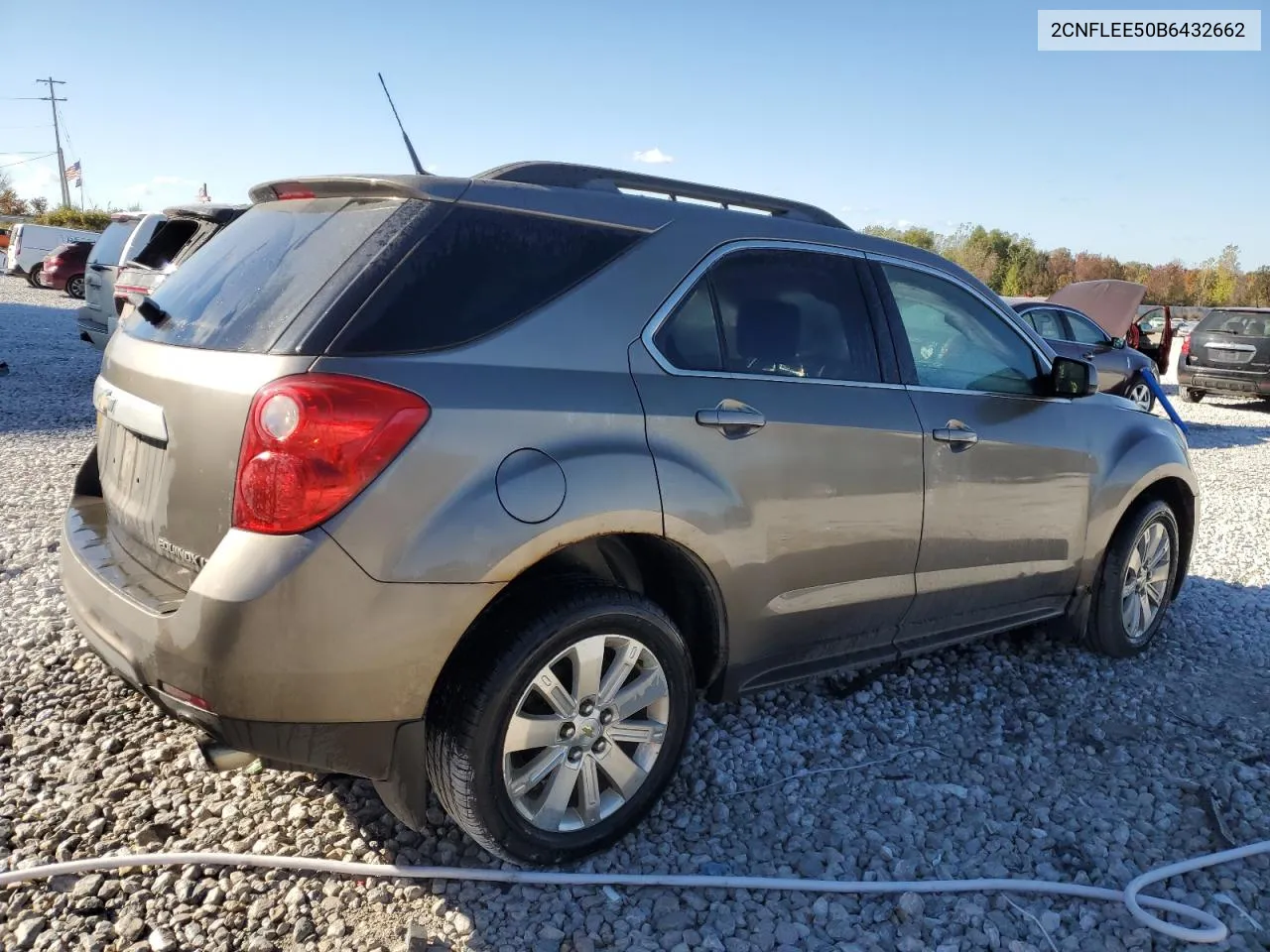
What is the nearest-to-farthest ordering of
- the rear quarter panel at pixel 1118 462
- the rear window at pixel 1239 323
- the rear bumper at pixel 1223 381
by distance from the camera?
the rear quarter panel at pixel 1118 462
the rear bumper at pixel 1223 381
the rear window at pixel 1239 323

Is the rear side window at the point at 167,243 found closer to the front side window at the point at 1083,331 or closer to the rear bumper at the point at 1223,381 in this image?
the front side window at the point at 1083,331

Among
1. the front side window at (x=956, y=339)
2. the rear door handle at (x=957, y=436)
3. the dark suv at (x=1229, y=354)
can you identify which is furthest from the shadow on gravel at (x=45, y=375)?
the dark suv at (x=1229, y=354)

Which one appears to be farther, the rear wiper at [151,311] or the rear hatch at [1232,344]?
the rear hatch at [1232,344]

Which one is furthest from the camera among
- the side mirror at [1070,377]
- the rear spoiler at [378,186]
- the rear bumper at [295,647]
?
the side mirror at [1070,377]

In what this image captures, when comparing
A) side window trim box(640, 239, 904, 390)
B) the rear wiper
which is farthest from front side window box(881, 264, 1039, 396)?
the rear wiper

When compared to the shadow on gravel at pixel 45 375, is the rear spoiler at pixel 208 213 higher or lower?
higher

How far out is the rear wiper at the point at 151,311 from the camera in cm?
278

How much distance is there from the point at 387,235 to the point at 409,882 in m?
1.69

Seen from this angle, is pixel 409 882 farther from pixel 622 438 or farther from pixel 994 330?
pixel 994 330

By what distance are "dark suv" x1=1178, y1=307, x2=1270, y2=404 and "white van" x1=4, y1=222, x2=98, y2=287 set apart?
27.8m

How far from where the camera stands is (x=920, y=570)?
3.41m

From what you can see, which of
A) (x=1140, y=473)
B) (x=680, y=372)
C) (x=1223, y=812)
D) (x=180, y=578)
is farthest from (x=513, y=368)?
(x=1140, y=473)

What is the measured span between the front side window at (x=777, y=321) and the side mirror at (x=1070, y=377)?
1011mm

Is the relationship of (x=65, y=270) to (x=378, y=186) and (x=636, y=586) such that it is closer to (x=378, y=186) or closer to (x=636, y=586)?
(x=378, y=186)
